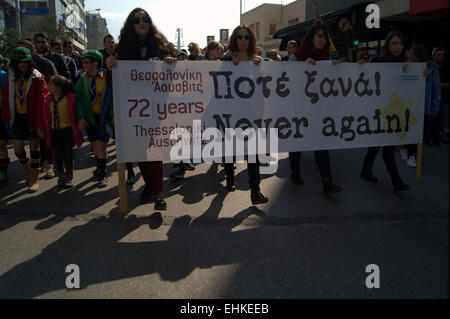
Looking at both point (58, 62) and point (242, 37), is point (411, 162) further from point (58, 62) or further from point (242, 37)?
point (58, 62)

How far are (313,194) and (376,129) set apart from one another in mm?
1101

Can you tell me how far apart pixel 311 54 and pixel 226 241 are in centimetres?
247

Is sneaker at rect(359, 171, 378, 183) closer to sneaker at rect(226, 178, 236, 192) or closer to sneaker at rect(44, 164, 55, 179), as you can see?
sneaker at rect(226, 178, 236, 192)

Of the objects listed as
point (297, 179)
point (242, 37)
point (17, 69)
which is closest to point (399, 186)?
point (297, 179)

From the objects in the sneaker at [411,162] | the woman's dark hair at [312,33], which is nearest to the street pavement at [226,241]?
the sneaker at [411,162]

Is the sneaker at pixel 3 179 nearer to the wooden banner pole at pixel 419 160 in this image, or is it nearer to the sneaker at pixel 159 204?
the sneaker at pixel 159 204

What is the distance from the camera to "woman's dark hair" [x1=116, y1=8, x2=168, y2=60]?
12.5ft

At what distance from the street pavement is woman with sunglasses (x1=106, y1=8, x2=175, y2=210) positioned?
1.24ft

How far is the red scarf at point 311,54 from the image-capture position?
4.30 m

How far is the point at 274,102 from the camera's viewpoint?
4000 mm

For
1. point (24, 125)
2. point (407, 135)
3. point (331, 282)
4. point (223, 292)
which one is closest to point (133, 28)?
point (24, 125)

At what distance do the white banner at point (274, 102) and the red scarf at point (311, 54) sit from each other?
0.65ft

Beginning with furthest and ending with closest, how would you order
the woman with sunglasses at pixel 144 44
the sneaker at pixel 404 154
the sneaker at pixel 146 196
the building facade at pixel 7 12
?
the building facade at pixel 7 12, the sneaker at pixel 404 154, the sneaker at pixel 146 196, the woman with sunglasses at pixel 144 44
